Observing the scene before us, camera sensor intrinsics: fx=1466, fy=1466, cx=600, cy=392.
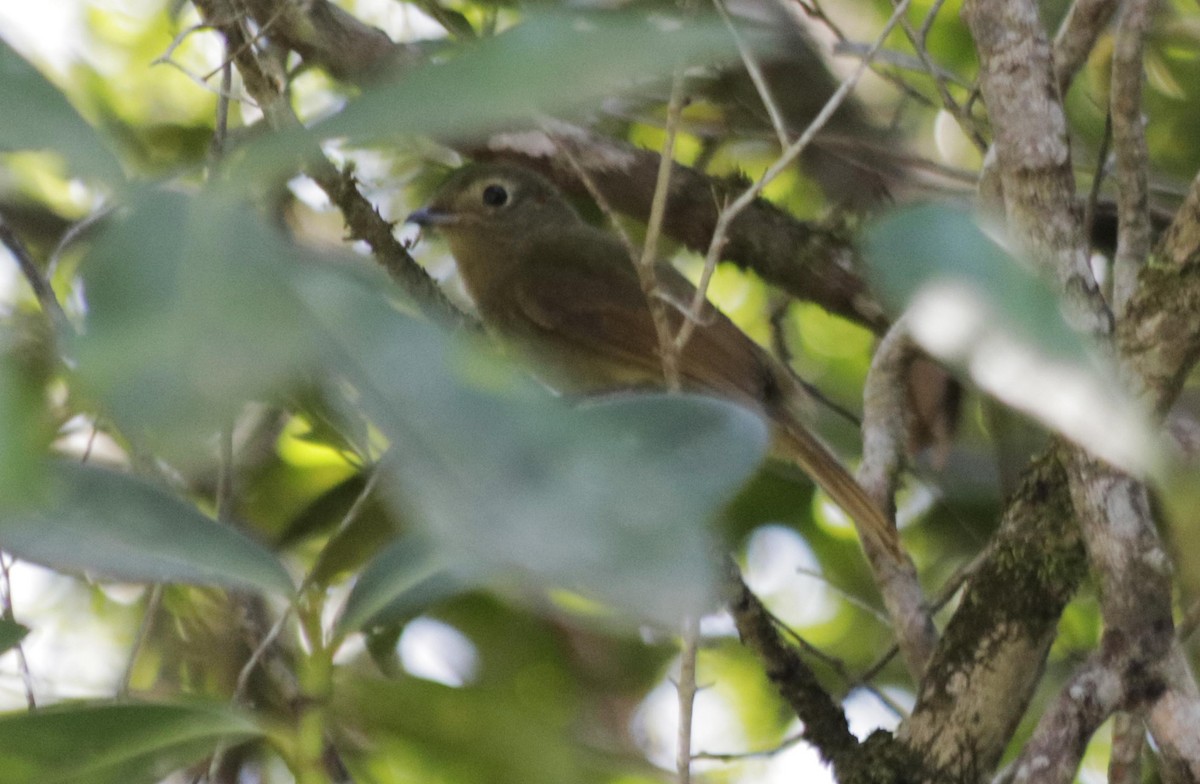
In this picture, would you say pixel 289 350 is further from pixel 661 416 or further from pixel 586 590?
pixel 661 416

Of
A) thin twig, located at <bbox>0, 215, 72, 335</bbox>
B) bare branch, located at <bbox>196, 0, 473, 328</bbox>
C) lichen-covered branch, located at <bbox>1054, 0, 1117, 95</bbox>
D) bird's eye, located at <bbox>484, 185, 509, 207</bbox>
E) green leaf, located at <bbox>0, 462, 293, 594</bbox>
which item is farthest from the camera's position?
bird's eye, located at <bbox>484, 185, 509, 207</bbox>

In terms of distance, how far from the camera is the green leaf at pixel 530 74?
88 centimetres

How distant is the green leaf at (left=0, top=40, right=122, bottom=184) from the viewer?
36.5 inches

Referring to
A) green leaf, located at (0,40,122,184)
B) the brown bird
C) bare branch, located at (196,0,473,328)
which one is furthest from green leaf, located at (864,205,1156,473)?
the brown bird

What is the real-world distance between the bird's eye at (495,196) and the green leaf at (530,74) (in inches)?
165

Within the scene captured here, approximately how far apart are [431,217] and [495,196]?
0.98 ft

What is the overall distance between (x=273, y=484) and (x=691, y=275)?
1.95 meters

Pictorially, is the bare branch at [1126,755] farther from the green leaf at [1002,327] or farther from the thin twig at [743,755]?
the green leaf at [1002,327]

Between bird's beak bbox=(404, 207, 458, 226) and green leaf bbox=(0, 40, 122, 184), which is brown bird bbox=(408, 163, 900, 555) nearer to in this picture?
bird's beak bbox=(404, 207, 458, 226)

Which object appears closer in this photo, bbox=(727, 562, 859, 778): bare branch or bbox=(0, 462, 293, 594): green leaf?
bbox=(0, 462, 293, 594): green leaf

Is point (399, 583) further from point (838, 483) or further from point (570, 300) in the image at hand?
point (570, 300)

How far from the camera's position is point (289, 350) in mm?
875

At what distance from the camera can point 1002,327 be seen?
3.06ft

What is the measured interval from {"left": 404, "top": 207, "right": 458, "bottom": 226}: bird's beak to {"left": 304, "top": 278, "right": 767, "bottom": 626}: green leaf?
390 centimetres
